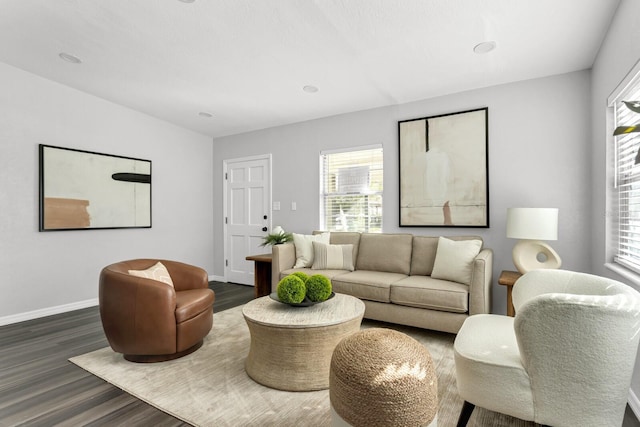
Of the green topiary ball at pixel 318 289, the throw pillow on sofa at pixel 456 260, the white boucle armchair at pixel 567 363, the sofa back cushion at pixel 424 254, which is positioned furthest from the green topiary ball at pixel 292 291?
the sofa back cushion at pixel 424 254

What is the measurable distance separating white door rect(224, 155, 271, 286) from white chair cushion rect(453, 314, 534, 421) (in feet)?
12.7

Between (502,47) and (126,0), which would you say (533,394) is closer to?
(502,47)

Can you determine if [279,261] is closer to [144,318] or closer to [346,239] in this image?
[346,239]

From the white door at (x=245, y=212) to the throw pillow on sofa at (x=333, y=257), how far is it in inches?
58.5

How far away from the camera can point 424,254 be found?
11.7 feet

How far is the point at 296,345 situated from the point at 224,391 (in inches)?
21.4

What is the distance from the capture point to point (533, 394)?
4.57 feet

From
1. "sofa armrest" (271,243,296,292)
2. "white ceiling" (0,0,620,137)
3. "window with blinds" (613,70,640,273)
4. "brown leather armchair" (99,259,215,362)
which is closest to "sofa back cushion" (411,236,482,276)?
"window with blinds" (613,70,640,273)

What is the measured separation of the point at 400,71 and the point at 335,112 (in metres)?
1.35

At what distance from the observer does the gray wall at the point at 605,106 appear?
1964 mm

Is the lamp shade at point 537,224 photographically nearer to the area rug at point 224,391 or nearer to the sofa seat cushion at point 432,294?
the sofa seat cushion at point 432,294

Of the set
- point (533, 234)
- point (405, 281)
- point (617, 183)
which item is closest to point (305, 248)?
point (405, 281)

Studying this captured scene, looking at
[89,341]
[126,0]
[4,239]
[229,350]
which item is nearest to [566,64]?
[126,0]

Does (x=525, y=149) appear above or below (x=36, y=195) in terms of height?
above
